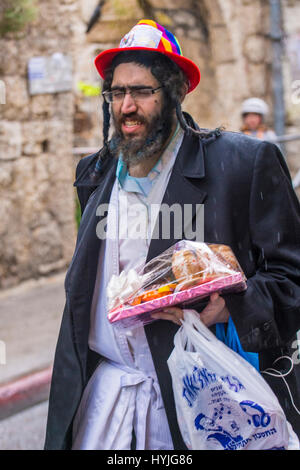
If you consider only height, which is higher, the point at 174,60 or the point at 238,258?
the point at 174,60

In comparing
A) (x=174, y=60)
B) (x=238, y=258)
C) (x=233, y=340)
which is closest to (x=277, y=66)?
(x=174, y=60)

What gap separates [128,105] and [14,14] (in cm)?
493

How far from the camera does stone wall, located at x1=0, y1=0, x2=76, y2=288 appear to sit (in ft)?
22.0

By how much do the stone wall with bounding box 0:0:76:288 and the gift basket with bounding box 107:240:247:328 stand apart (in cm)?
496

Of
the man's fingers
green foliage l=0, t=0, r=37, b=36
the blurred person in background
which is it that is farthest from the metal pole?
the man's fingers

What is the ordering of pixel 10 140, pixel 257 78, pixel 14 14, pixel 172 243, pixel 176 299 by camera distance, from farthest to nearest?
pixel 257 78 < pixel 10 140 < pixel 14 14 < pixel 172 243 < pixel 176 299

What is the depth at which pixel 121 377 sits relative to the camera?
6.68ft

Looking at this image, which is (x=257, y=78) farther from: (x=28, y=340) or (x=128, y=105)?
(x=128, y=105)

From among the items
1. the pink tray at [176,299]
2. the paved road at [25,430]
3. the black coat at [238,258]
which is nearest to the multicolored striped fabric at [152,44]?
the black coat at [238,258]

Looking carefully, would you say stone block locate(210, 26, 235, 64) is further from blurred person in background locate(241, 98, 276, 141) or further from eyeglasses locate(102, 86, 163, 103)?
eyeglasses locate(102, 86, 163, 103)

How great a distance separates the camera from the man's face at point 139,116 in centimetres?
210

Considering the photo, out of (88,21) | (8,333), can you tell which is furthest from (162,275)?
(88,21)

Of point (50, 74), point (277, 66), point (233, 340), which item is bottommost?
point (233, 340)
